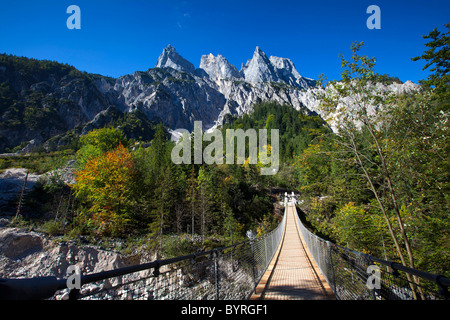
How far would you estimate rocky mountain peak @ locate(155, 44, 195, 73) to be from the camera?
184000 mm

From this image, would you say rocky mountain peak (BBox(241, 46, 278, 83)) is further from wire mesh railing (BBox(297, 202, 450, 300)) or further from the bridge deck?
wire mesh railing (BBox(297, 202, 450, 300))

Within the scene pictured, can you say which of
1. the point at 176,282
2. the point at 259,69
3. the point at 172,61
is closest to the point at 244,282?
the point at 176,282

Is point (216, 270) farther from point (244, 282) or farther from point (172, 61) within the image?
point (172, 61)

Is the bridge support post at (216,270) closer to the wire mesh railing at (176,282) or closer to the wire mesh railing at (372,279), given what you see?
the wire mesh railing at (176,282)

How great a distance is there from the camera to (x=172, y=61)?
18488cm

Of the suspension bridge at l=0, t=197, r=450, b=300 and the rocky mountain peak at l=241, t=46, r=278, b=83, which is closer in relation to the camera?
the suspension bridge at l=0, t=197, r=450, b=300

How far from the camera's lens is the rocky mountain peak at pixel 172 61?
184000 mm

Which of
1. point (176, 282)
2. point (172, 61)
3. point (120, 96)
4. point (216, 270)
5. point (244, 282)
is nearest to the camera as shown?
point (176, 282)

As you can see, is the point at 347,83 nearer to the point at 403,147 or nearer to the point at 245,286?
the point at 403,147

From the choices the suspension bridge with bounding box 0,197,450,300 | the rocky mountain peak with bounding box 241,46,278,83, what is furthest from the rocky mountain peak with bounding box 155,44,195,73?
the suspension bridge with bounding box 0,197,450,300

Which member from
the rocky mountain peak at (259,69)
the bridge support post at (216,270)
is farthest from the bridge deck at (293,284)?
the rocky mountain peak at (259,69)

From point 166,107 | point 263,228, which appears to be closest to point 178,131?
point 166,107

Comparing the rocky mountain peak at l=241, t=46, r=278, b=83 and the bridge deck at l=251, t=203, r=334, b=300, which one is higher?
the rocky mountain peak at l=241, t=46, r=278, b=83
